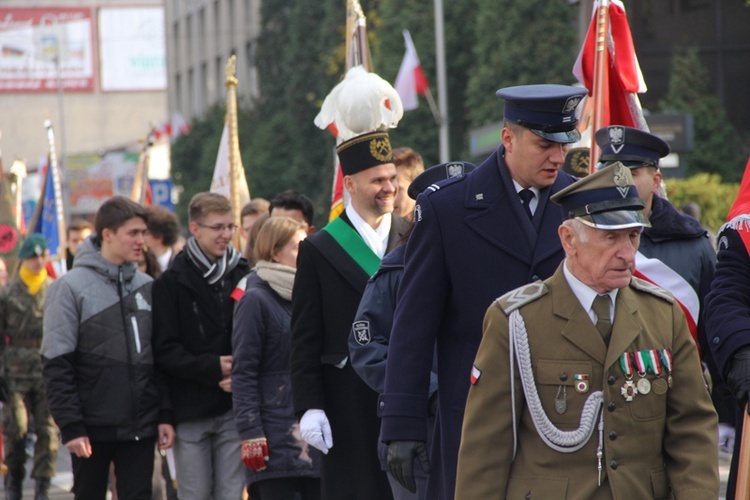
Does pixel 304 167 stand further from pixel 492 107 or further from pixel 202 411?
pixel 202 411

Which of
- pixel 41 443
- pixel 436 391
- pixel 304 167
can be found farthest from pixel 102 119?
pixel 436 391

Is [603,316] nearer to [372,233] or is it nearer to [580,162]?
[372,233]

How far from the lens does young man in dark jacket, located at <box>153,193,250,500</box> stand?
25.0 ft

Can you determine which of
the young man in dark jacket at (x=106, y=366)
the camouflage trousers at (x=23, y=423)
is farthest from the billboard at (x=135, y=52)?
the young man in dark jacket at (x=106, y=366)

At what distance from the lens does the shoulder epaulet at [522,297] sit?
394 centimetres

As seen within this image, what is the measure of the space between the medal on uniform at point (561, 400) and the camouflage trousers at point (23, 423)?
7343mm

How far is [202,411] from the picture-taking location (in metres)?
7.62

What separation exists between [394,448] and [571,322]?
0.89 meters

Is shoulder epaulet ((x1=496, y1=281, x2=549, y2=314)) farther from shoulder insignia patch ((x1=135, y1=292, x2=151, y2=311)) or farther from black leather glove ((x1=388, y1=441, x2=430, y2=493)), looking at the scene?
shoulder insignia patch ((x1=135, y1=292, x2=151, y2=311))

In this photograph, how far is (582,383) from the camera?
12.6 ft

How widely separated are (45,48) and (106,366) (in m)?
89.8

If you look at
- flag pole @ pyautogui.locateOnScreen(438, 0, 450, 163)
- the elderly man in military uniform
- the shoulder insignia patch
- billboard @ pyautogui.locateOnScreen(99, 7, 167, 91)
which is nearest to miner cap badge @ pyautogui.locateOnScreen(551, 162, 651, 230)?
the shoulder insignia patch

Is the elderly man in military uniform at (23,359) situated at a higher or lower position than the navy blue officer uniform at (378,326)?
lower

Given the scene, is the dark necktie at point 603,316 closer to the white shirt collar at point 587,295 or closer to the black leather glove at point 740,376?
the white shirt collar at point 587,295
